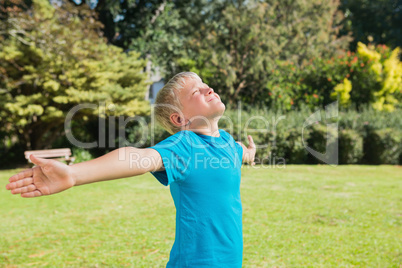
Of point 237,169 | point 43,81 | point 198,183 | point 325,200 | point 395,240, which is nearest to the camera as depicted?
point 198,183

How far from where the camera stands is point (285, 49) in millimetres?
19438

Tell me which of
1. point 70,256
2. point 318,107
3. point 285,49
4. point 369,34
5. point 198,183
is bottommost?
point 70,256

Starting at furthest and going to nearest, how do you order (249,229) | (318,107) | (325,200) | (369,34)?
(369,34) < (318,107) < (325,200) < (249,229)

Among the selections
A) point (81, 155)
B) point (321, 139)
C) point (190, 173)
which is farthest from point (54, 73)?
point (190, 173)

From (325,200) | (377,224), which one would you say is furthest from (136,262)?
(325,200)

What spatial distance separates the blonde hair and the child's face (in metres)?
0.03

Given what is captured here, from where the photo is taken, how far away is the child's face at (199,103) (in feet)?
6.84

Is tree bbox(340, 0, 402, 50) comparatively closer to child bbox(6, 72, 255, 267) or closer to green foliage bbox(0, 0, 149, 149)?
green foliage bbox(0, 0, 149, 149)

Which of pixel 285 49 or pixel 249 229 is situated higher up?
pixel 285 49

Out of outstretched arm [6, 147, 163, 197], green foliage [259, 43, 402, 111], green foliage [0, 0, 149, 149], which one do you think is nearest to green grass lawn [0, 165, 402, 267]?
outstretched arm [6, 147, 163, 197]

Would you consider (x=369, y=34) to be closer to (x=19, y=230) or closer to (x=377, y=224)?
(x=377, y=224)

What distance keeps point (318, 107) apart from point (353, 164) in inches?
141

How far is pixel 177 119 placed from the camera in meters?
2.15

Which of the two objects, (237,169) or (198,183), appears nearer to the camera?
(198,183)
